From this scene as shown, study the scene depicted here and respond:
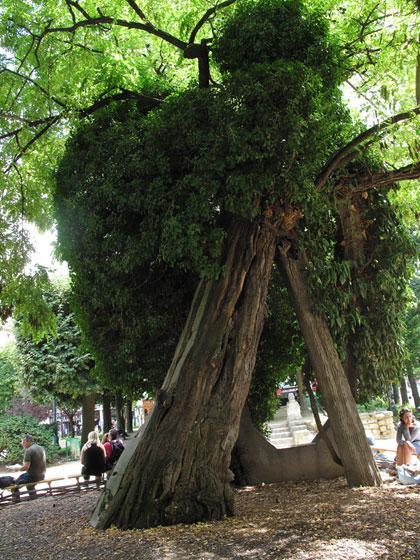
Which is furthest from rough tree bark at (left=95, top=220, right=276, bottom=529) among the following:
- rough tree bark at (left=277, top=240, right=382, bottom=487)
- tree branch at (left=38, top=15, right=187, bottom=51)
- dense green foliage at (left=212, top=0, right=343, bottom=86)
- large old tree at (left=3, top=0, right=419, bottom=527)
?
tree branch at (left=38, top=15, right=187, bottom=51)

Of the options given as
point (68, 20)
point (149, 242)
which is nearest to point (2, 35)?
point (68, 20)

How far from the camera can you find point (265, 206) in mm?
7020

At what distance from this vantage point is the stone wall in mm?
17656

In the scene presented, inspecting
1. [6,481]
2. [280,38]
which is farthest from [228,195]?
[6,481]

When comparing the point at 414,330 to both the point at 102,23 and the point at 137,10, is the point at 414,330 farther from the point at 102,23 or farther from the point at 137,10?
the point at 102,23

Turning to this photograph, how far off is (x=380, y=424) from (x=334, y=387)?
1176 cm

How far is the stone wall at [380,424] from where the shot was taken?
1766 centimetres

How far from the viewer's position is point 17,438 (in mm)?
21594

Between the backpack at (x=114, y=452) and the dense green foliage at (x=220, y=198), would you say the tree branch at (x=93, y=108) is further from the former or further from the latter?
the backpack at (x=114, y=452)

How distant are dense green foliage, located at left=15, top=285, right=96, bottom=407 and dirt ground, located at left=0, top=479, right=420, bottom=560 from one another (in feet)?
34.0

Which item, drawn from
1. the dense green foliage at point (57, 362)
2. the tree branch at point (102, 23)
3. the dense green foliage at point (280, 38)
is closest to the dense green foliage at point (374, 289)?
the dense green foliage at point (280, 38)

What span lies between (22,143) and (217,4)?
4.01 m

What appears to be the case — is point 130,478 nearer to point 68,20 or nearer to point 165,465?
point 165,465

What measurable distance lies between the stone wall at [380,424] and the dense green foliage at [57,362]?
29.9 ft
